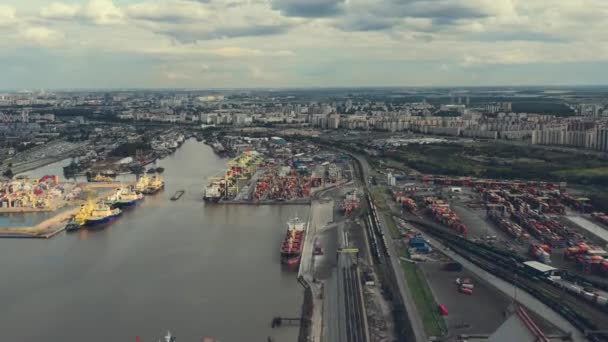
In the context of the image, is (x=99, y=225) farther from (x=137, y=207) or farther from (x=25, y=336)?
(x=25, y=336)

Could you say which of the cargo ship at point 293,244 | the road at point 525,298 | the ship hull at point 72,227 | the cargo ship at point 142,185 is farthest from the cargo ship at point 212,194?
the road at point 525,298

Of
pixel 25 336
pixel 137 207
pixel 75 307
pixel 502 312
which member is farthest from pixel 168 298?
pixel 137 207

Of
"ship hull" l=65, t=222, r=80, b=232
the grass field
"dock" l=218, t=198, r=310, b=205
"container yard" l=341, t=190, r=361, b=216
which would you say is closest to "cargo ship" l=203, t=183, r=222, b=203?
"dock" l=218, t=198, r=310, b=205

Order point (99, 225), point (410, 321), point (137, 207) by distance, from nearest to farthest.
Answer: point (410, 321) → point (99, 225) → point (137, 207)

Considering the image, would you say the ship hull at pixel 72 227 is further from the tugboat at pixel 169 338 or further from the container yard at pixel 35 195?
the tugboat at pixel 169 338

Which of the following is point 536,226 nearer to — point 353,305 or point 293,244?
point 293,244
